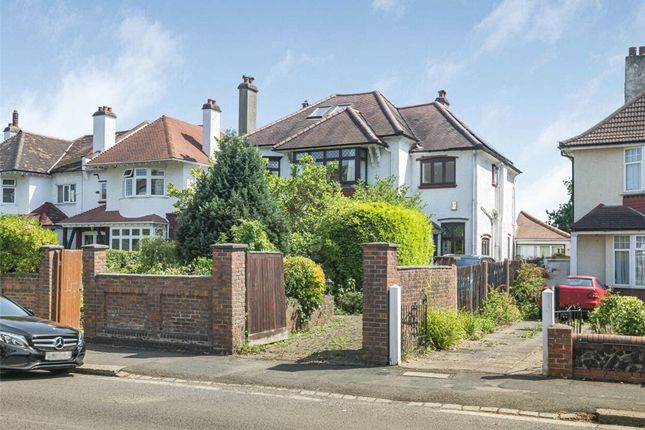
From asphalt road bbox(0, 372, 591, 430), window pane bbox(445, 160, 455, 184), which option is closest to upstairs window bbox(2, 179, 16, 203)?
window pane bbox(445, 160, 455, 184)

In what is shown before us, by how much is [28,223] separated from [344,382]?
996cm

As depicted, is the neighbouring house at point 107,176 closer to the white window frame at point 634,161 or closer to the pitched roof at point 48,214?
the pitched roof at point 48,214

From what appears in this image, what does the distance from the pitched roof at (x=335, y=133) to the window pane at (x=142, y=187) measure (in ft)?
23.7

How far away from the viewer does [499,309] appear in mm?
18672

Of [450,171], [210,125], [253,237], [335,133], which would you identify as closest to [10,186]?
[210,125]

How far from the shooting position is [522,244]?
147ft

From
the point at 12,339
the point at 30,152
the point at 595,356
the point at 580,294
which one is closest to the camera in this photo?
the point at 595,356

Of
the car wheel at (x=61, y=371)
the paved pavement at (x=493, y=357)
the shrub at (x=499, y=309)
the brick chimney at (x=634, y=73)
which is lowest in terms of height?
the car wheel at (x=61, y=371)

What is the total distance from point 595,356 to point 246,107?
2846cm

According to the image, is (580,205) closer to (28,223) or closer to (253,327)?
(253,327)

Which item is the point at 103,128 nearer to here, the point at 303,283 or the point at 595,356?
the point at 303,283

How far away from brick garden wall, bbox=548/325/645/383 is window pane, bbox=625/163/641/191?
14.7 m

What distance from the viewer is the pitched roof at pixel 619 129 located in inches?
934

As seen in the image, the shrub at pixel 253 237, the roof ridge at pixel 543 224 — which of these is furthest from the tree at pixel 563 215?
the shrub at pixel 253 237
